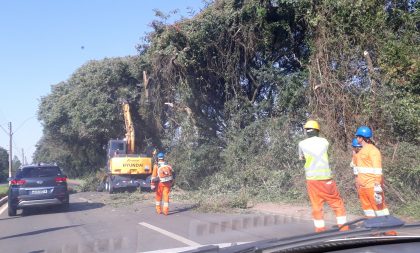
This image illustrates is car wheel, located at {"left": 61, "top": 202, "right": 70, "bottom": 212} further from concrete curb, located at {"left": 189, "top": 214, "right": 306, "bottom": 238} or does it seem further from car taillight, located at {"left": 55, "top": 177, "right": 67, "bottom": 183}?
concrete curb, located at {"left": 189, "top": 214, "right": 306, "bottom": 238}

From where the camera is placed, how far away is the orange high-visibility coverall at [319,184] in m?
7.77

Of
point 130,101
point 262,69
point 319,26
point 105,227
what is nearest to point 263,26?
point 262,69

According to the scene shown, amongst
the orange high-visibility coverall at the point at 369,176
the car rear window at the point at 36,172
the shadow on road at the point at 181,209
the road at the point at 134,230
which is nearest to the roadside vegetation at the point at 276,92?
the shadow on road at the point at 181,209

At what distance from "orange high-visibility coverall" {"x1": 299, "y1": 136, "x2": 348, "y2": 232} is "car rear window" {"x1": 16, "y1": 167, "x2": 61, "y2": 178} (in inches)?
388

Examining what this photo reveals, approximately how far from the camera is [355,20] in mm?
14758

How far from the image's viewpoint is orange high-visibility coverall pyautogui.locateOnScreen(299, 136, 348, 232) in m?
7.77

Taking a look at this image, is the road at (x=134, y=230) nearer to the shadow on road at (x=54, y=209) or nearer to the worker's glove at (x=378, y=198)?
the shadow on road at (x=54, y=209)

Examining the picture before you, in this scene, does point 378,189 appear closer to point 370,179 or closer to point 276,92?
point 370,179

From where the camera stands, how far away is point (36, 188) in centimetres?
1516

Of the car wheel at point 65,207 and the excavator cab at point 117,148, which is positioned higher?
the excavator cab at point 117,148

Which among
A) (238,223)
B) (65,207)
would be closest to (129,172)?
(65,207)

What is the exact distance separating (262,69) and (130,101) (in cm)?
1197

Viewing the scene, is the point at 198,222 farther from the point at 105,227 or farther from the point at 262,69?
the point at 262,69

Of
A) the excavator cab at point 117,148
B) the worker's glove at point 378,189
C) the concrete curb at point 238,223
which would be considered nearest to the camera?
the worker's glove at point 378,189
